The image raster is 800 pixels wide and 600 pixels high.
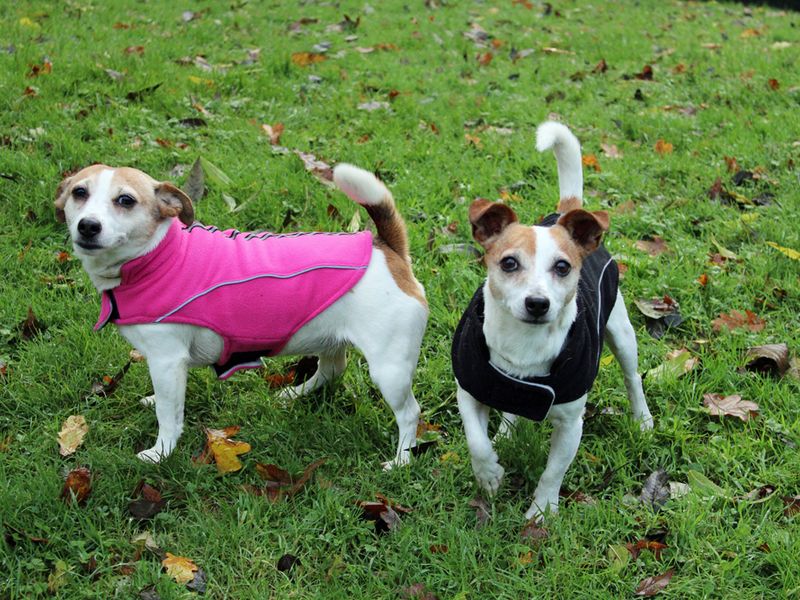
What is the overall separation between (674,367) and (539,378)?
4.10 ft

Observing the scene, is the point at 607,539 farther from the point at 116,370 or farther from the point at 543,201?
the point at 543,201

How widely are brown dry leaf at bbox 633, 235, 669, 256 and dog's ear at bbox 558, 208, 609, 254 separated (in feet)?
6.25

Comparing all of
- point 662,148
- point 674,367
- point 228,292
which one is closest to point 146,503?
point 228,292

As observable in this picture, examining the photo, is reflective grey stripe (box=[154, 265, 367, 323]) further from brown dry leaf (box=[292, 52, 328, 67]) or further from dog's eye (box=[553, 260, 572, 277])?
brown dry leaf (box=[292, 52, 328, 67])

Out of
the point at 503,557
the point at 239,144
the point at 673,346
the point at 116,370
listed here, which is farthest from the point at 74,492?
the point at 239,144

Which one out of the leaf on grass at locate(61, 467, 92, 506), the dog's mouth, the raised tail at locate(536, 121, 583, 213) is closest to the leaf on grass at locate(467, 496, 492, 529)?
the raised tail at locate(536, 121, 583, 213)

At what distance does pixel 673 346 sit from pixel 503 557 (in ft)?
5.60

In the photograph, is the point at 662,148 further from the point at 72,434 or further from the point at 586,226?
the point at 72,434

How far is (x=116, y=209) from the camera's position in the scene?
9.71 ft

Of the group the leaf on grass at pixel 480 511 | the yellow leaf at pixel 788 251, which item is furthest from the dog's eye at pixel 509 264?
the yellow leaf at pixel 788 251

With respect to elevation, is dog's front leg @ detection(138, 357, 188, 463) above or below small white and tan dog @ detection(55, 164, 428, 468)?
below

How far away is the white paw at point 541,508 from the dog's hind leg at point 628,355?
0.66 metres

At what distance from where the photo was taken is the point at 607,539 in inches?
110

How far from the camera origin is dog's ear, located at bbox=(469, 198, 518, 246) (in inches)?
114
